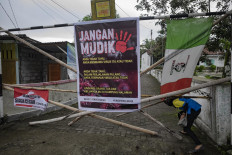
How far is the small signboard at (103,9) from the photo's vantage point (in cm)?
318

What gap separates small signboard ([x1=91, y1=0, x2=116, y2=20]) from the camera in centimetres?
318

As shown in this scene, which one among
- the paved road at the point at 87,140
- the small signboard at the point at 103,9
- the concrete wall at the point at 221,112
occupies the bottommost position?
the paved road at the point at 87,140

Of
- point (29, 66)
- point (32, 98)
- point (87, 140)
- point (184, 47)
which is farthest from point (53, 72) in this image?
point (184, 47)

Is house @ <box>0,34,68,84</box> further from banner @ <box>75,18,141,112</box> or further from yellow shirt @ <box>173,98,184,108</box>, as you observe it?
yellow shirt @ <box>173,98,184,108</box>

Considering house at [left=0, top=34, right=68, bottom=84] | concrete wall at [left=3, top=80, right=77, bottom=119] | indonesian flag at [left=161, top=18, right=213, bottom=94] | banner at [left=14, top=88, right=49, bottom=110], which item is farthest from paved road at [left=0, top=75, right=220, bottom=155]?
house at [left=0, top=34, right=68, bottom=84]

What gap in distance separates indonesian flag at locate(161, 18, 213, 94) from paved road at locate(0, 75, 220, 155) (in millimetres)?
1643

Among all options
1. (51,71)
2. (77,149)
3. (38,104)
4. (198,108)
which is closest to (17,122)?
(38,104)

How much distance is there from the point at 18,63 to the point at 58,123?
19.3 feet

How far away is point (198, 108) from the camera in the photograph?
3215mm

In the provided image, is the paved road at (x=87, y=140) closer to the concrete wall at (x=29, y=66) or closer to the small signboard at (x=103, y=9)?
the small signboard at (x=103, y=9)

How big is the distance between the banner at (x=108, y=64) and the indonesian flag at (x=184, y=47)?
0.64 m

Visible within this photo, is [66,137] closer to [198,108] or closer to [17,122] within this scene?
[17,122]

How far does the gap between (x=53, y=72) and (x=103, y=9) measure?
31.4 ft

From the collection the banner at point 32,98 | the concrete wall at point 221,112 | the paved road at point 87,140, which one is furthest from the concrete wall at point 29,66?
the concrete wall at point 221,112
